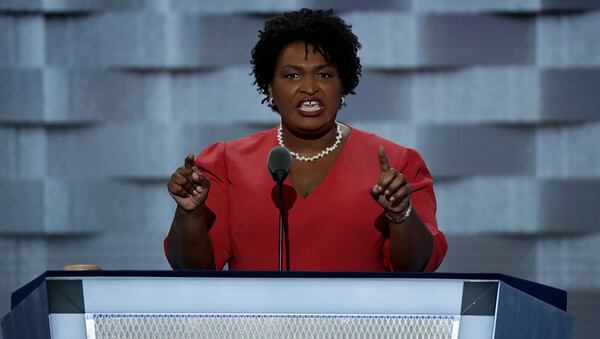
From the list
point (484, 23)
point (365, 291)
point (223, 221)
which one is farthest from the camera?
point (484, 23)

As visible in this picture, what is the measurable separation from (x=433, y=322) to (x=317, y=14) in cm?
85

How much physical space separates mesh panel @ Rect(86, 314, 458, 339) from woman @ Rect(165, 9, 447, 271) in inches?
21.0

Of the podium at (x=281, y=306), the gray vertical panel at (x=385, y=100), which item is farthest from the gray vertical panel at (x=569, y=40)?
the podium at (x=281, y=306)

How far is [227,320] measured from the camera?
1.05m

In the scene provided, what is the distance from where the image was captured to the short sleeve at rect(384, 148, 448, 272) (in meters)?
1.62

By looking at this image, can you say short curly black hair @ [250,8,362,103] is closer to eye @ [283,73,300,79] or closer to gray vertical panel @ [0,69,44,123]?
eye @ [283,73,300,79]

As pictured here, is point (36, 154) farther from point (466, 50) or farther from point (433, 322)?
point (433, 322)

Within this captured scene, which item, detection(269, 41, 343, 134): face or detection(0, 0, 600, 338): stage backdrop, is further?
detection(0, 0, 600, 338): stage backdrop

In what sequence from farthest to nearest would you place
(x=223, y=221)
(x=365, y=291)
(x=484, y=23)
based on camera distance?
(x=484, y=23) → (x=223, y=221) → (x=365, y=291)

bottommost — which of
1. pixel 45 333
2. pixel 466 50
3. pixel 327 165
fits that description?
pixel 45 333

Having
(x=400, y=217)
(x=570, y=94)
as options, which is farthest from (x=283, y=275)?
(x=570, y=94)

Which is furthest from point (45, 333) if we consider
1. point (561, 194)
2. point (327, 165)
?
point (561, 194)

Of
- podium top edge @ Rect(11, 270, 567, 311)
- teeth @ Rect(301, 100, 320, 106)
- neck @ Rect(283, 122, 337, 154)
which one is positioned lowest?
podium top edge @ Rect(11, 270, 567, 311)

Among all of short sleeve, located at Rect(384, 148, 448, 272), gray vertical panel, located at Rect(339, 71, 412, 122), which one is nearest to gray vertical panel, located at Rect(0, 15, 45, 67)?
gray vertical panel, located at Rect(339, 71, 412, 122)
